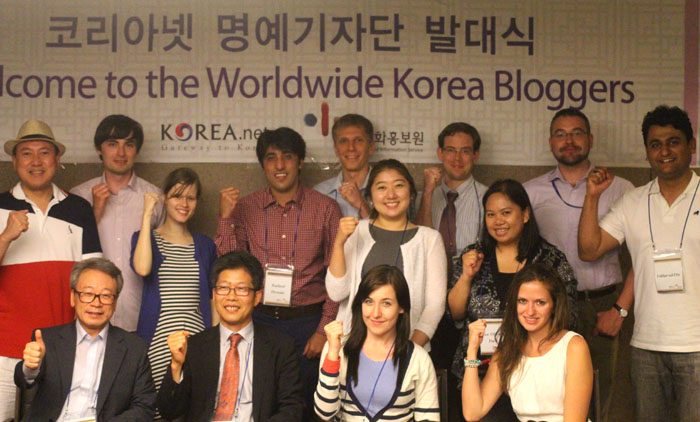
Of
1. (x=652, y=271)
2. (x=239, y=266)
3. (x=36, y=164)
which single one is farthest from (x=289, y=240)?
(x=652, y=271)

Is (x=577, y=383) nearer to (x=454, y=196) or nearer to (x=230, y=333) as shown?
(x=230, y=333)

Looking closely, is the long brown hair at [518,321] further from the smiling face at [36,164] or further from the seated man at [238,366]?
the smiling face at [36,164]

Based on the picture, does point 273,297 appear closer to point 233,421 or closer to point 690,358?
point 233,421

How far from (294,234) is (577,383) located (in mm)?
1694

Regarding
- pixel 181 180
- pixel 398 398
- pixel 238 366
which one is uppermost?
pixel 181 180

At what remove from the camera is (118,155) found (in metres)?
4.32

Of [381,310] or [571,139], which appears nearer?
[381,310]

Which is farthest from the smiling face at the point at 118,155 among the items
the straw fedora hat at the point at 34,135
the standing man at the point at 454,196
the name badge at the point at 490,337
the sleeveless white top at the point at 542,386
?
the sleeveless white top at the point at 542,386

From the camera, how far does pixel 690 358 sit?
3.65 metres

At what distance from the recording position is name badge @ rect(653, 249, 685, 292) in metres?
3.72

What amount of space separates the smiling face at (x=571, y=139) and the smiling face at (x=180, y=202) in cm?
198

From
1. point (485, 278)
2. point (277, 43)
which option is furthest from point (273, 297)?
point (277, 43)

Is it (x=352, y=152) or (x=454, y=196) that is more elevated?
(x=352, y=152)

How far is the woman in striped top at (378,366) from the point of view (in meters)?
3.16
